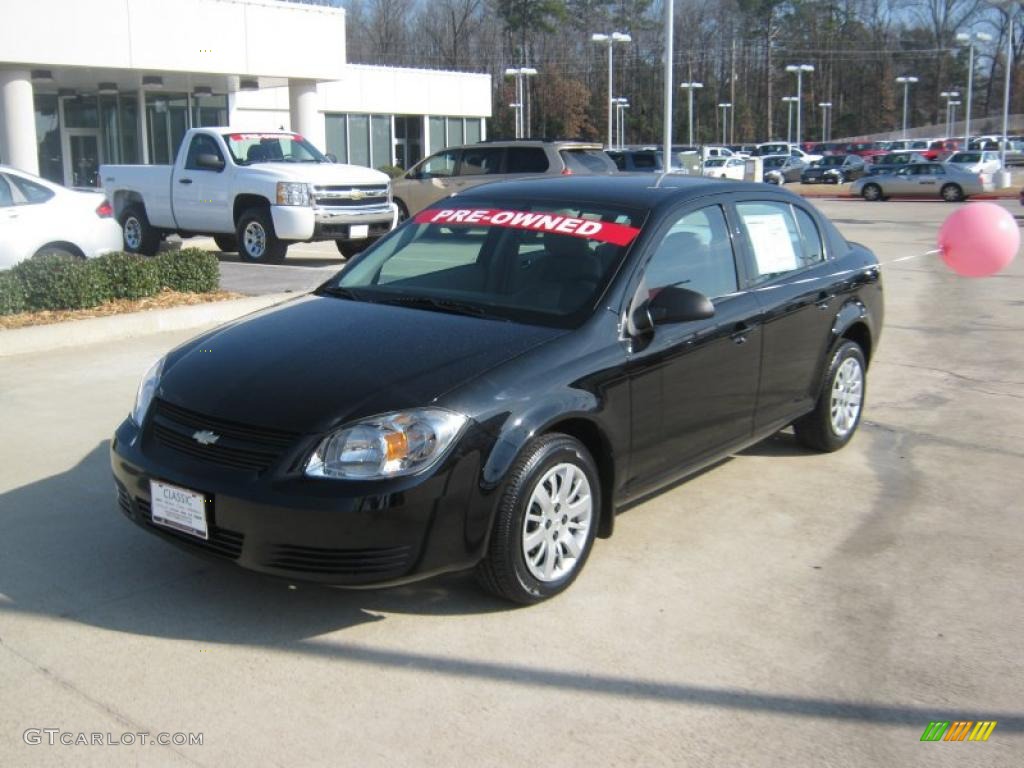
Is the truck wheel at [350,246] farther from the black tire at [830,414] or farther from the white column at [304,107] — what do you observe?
the black tire at [830,414]

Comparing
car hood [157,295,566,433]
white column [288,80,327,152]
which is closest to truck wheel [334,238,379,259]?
white column [288,80,327,152]

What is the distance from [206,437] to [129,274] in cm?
708

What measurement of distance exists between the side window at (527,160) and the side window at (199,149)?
6.50m

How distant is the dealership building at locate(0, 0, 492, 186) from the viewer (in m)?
21.0

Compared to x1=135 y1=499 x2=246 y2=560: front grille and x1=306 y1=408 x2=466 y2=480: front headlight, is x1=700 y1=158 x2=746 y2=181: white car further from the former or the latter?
x1=135 y1=499 x2=246 y2=560: front grille

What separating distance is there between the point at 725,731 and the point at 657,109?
107m

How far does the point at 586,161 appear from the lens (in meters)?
20.5

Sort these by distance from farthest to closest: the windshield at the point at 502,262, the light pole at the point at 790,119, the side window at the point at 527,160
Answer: the light pole at the point at 790,119 < the side window at the point at 527,160 < the windshield at the point at 502,262

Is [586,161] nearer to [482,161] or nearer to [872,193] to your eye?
[482,161]

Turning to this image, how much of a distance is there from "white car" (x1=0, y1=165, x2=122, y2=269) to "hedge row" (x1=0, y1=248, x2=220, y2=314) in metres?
0.68

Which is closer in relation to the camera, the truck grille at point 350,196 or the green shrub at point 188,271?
the green shrub at point 188,271

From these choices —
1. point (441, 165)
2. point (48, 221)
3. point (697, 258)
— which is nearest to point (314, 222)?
point (48, 221)

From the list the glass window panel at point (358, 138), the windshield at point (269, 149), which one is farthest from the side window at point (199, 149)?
the glass window panel at point (358, 138)

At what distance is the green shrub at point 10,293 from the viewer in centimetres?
966
